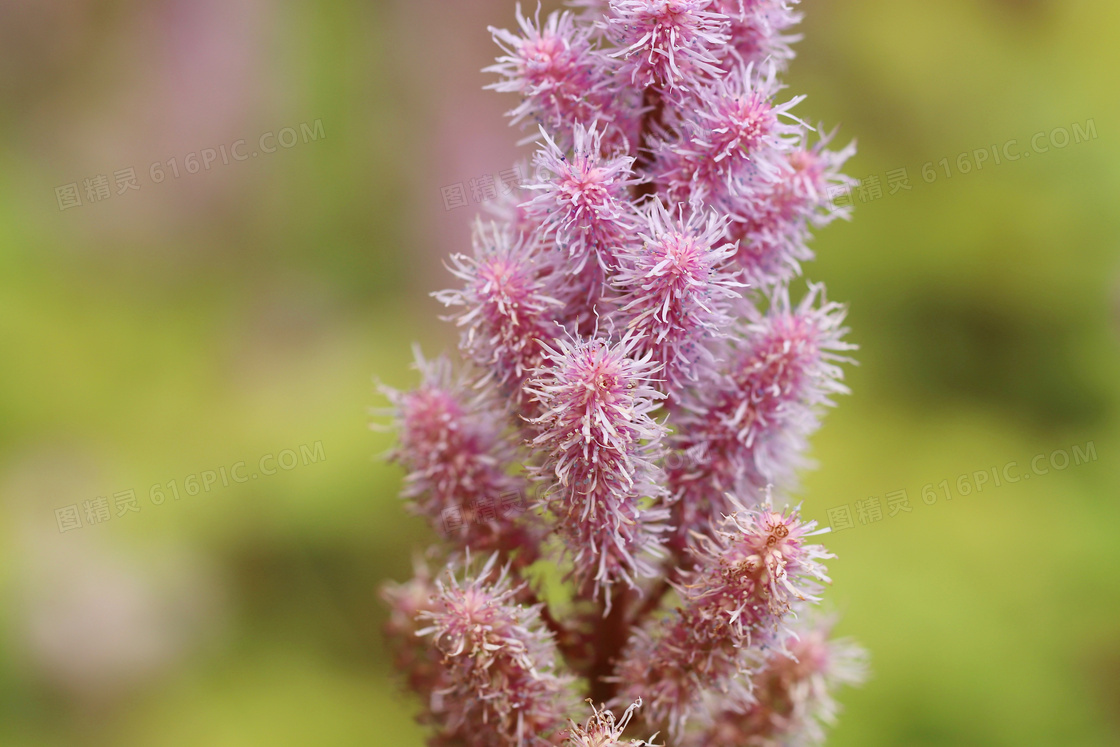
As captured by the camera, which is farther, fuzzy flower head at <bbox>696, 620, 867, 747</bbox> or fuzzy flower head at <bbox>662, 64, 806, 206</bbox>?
fuzzy flower head at <bbox>696, 620, 867, 747</bbox>

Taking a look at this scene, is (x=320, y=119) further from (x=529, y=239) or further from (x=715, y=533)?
(x=715, y=533)

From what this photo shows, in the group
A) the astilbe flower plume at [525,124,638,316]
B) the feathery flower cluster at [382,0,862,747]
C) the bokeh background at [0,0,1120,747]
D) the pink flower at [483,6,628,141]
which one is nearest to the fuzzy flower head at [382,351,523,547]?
the feathery flower cluster at [382,0,862,747]

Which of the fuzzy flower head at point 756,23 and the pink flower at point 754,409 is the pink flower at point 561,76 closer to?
the fuzzy flower head at point 756,23

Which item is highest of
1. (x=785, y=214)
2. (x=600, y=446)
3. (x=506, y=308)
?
(x=785, y=214)

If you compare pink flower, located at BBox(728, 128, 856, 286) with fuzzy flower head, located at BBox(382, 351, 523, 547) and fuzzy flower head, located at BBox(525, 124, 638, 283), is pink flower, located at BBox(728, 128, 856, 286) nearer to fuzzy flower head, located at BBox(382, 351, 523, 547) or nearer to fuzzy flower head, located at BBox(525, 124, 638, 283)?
fuzzy flower head, located at BBox(525, 124, 638, 283)

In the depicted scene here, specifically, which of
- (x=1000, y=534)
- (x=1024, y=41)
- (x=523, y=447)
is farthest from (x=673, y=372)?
(x=1024, y=41)

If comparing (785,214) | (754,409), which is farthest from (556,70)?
(754,409)

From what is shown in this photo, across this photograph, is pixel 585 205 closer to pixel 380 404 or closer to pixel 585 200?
pixel 585 200

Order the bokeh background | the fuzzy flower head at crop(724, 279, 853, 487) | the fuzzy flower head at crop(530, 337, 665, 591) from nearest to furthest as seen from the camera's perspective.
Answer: the fuzzy flower head at crop(530, 337, 665, 591) → the fuzzy flower head at crop(724, 279, 853, 487) → the bokeh background
